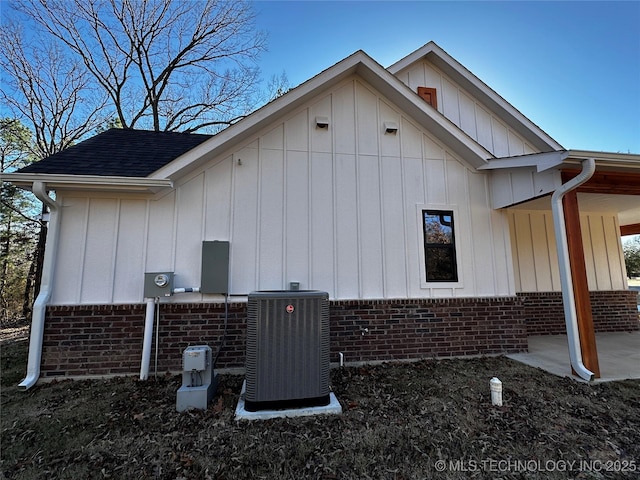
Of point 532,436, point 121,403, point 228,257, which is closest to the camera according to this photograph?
point 532,436

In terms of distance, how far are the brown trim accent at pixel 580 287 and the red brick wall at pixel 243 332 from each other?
3.88ft

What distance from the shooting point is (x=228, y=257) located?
4426 millimetres

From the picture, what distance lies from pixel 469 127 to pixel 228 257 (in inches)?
244

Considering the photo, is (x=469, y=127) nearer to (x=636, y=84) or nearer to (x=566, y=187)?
(x=566, y=187)

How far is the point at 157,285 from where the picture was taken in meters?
4.09

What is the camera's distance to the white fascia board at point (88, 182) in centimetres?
381

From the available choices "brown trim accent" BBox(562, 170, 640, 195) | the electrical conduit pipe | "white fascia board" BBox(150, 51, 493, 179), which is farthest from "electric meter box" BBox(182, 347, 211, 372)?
"brown trim accent" BBox(562, 170, 640, 195)

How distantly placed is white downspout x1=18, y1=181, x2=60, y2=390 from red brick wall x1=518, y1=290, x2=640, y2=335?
28.1ft

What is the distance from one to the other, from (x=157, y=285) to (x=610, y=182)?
6.85 metres

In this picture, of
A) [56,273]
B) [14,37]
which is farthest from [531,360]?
[14,37]

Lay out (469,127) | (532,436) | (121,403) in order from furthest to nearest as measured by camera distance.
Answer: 1. (469,127)
2. (121,403)
3. (532,436)

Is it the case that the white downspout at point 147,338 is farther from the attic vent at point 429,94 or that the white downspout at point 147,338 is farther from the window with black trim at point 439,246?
the attic vent at point 429,94

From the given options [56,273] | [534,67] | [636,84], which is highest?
[534,67]

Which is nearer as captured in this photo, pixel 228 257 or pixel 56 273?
pixel 56 273
